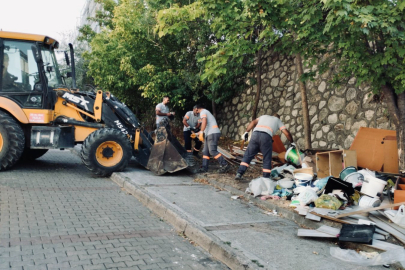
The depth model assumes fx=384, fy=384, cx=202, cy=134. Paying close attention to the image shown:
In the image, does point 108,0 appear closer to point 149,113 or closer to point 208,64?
point 149,113

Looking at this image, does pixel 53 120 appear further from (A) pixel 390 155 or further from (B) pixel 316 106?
(A) pixel 390 155

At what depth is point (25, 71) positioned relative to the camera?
27.9 feet

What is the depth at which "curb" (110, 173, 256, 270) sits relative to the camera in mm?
3895

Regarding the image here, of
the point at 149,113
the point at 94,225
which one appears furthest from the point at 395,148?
the point at 149,113

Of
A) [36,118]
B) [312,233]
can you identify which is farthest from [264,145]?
[36,118]

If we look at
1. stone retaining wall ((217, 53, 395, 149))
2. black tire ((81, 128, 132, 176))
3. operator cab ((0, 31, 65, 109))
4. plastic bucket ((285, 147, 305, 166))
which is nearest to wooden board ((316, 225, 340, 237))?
plastic bucket ((285, 147, 305, 166))

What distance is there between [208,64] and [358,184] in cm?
309

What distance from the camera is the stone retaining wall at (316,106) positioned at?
905 centimetres

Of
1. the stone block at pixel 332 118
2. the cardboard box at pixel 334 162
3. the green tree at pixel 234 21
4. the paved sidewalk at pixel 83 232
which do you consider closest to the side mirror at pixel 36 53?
the paved sidewalk at pixel 83 232

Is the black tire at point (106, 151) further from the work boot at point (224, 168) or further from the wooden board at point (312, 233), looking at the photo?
the wooden board at point (312, 233)

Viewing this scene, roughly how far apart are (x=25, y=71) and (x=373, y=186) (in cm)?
738

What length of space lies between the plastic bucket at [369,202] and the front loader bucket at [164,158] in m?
3.85

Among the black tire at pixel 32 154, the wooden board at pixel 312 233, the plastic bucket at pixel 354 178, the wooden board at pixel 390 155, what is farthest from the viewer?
the black tire at pixel 32 154

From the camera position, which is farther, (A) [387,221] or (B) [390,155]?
(B) [390,155]
